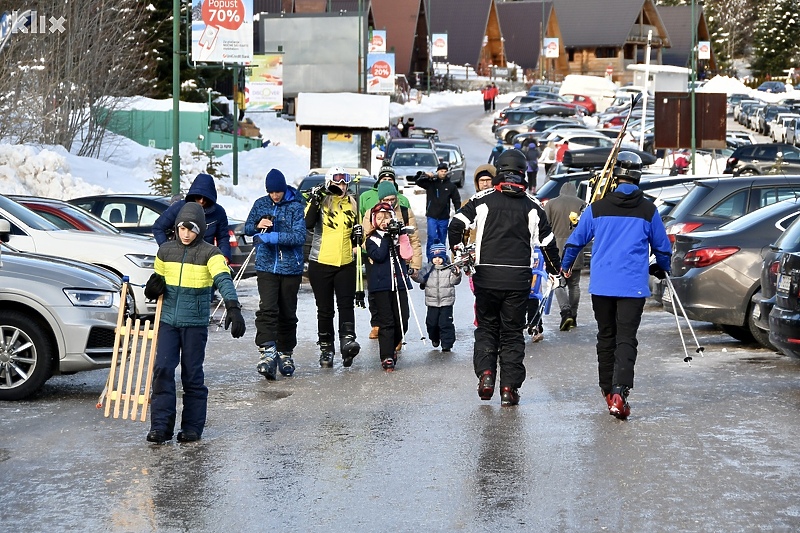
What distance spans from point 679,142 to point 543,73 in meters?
69.5

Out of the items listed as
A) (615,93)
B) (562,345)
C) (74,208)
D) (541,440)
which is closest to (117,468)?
(541,440)

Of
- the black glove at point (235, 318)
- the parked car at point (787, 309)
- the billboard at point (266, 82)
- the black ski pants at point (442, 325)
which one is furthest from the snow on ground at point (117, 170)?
the parked car at point (787, 309)

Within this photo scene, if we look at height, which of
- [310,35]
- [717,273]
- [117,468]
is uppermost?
[310,35]

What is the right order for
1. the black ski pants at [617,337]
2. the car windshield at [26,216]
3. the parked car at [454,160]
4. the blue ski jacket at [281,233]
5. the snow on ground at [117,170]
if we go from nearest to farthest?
the black ski pants at [617,337], the blue ski jacket at [281,233], the car windshield at [26,216], the snow on ground at [117,170], the parked car at [454,160]

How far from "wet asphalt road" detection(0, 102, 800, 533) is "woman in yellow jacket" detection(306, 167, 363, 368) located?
306 millimetres

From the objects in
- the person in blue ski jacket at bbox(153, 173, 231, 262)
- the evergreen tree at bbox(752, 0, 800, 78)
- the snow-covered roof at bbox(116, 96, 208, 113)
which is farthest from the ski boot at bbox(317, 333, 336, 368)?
the evergreen tree at bbox(752, 0, 800, 78)

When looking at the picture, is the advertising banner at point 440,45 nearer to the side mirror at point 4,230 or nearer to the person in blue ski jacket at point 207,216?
the side mirror at point 4,230

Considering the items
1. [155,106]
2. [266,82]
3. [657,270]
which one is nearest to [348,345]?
[657,270]

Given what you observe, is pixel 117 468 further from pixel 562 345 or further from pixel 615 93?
pixel 615 93

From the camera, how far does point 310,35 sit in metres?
56.0

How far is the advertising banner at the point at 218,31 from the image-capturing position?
32.2 metres

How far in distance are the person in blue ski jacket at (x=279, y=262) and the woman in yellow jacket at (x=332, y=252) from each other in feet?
1.24

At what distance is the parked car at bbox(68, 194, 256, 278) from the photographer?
19203 millimetres

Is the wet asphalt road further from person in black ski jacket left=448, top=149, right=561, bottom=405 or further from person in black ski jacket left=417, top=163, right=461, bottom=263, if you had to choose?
person in black ski jacket left=417, top=163, right=461, bottom=263
